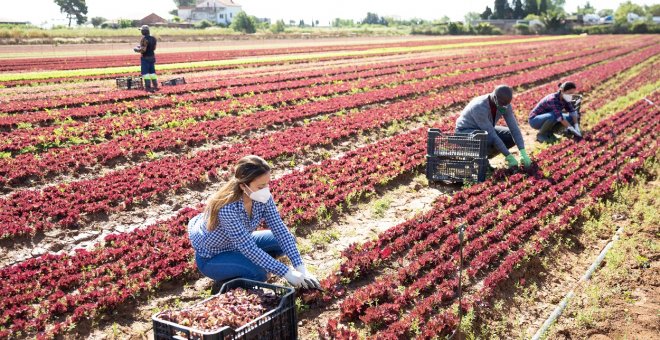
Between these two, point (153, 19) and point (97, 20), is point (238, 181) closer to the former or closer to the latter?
point (153, 19)

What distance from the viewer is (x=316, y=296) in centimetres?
577

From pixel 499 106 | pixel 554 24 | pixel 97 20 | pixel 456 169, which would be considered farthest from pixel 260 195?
pixel 97 20

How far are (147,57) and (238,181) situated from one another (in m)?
15.0

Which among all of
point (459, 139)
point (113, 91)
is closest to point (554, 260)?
point (459, 139)

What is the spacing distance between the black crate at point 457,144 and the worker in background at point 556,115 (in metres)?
3.66

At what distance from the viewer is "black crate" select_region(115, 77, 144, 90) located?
63.1 ft

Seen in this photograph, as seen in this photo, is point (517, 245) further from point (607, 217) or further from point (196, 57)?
point (196, 57)

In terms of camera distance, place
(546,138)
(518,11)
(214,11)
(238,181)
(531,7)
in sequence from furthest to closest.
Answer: (214,11) → (531,7) → (518,11) → (546,138) → (238,181)

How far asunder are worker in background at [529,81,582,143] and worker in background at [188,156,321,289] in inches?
331

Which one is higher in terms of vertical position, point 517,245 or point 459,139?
point 459,139

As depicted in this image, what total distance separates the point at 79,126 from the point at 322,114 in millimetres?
5976

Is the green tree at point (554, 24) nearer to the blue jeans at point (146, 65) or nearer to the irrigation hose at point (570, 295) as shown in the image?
the blue jeans at point (146, 65)

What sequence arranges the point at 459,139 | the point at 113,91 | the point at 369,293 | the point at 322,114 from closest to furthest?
the point at 369,293 < the point at 459,139 < the point at 322,114 < the point at 113,91

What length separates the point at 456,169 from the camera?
31.4 feet
